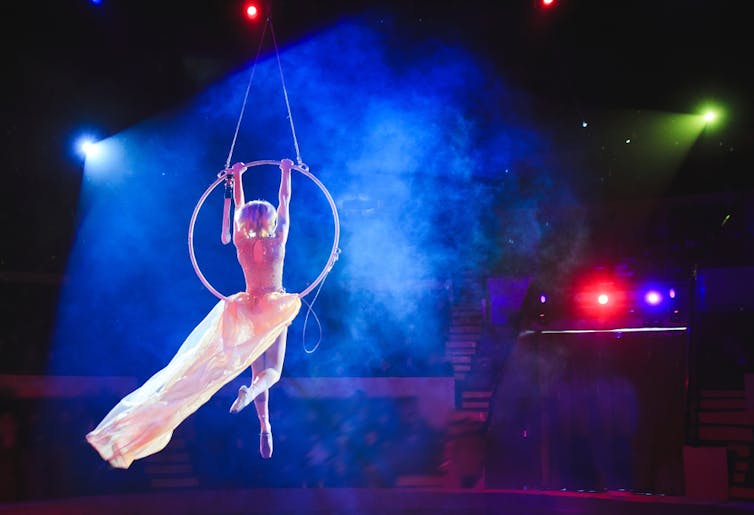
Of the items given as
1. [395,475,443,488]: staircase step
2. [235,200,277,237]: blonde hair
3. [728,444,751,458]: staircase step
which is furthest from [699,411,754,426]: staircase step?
[235,200,277,237]: blonde hair

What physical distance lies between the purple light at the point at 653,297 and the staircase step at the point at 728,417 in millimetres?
1390

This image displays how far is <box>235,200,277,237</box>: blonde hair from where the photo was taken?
4.81 m

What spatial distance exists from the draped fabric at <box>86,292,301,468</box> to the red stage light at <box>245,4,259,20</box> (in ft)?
11.3

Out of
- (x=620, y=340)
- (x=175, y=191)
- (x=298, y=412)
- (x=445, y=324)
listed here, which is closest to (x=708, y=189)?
(x=620, y=340)

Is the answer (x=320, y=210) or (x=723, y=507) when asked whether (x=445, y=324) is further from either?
(x=723, y=507)

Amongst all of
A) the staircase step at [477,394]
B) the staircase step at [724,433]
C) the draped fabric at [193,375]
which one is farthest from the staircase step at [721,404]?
the draped fabric at [193,375]

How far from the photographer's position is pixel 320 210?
8578 millimetres

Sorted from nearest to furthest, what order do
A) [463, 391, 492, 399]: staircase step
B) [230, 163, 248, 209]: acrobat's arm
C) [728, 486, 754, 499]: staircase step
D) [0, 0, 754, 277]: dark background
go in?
[230, 163, 248, 209]: acrobat's arm, [728, 486, 754, 499]: staircase step, [0, 0, 754, 277]: dark background, [463, 391, 492, 399]: staircase step

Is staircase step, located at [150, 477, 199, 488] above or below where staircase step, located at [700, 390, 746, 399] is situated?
below

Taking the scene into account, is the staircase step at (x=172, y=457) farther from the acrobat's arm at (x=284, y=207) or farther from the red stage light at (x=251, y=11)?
the red stage light at (x=251, y=11)

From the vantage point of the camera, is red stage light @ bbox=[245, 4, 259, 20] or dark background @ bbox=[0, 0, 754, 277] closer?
red stage light @ bbox=[245, 4, 259, 20]

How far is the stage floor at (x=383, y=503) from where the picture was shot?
233 inches

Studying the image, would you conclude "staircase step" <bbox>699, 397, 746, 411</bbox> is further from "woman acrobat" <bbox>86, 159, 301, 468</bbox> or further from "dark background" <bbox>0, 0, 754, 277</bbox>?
"woman acrobat" <bbox>86, 159, 301, 468</bbox>

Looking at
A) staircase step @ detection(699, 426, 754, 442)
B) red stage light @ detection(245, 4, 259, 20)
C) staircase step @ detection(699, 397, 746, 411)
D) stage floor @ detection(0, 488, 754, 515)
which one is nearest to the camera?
stage floor @ detection(0, 488, 754, 515)
